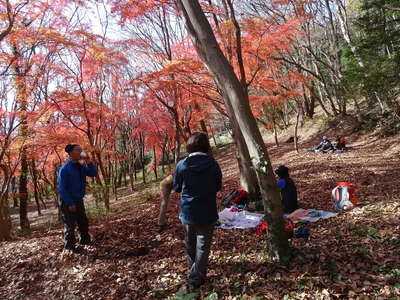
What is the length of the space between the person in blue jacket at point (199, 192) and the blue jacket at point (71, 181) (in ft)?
7.99

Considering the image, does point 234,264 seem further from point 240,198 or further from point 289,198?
point 240,198

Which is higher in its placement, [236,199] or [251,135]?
[251,135]

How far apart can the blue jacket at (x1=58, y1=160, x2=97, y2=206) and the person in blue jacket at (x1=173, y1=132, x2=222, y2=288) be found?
2.43m

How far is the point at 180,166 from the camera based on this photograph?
3057 millimetres

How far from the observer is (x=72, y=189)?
459 cm

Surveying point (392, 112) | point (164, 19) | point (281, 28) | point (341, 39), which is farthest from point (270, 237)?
point (341, 39)

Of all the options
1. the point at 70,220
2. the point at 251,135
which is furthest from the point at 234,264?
the point at 70,220

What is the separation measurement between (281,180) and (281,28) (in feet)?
26.0

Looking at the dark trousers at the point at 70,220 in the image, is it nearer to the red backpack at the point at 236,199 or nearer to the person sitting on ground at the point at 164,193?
the person sitting on ground at the point at 164,193

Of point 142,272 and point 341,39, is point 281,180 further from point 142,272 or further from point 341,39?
point 341,39

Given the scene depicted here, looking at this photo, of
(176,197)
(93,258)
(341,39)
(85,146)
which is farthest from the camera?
(341,39)

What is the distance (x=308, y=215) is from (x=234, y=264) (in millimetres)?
2005

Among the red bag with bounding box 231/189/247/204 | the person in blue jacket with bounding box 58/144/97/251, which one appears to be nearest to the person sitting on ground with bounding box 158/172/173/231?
the person in blue jacket with bounding box 58/144/97/251

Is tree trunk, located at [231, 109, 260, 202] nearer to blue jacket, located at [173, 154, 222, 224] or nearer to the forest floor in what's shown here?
the forest floor
